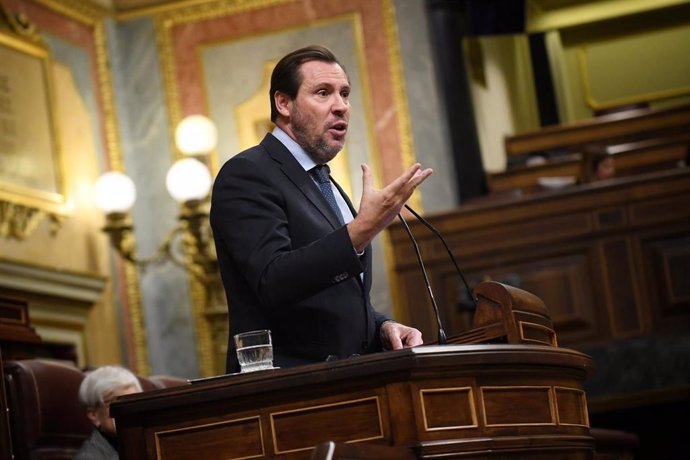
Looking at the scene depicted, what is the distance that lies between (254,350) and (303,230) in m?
0.36

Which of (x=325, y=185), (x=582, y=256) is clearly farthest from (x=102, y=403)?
(x=582, y=256)

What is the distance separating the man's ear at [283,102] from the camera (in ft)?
10.2

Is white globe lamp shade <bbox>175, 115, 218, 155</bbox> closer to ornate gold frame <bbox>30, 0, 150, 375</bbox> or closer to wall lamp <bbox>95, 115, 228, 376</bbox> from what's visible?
wall lamp <bbox>95, 115, 228, 376</bbox>

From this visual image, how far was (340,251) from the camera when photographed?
8.82 feet

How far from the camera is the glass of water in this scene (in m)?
2.69

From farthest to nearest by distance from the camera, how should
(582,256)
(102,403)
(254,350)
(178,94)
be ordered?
(178,94) < (582,256) < (102,403) < (254,350)

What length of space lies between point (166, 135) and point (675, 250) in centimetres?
376

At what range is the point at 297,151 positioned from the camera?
3.07m

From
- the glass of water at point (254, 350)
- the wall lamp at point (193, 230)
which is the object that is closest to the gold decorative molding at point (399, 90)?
the wall lamp at point (193, 230)

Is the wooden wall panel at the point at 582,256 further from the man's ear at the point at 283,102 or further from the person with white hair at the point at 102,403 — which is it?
the man's ear at the point at 283,102

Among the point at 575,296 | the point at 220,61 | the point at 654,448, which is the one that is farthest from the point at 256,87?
the point at 654,448

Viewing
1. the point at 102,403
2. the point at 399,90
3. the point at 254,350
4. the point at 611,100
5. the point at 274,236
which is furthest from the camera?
the point at 611,100

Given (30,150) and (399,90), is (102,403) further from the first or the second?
(399,90)

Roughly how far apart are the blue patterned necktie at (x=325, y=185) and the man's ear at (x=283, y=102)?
146 mm
